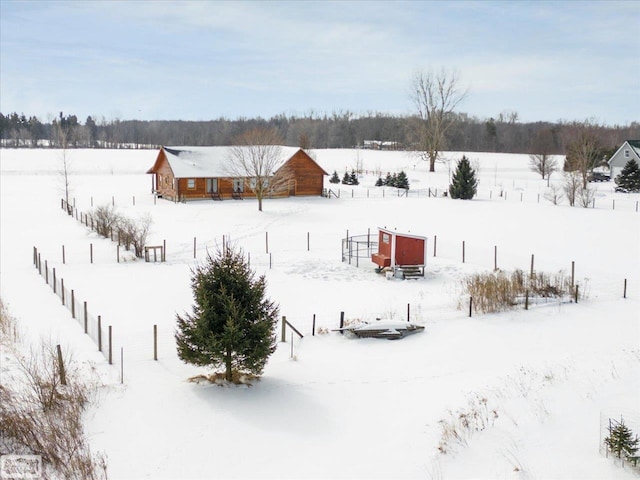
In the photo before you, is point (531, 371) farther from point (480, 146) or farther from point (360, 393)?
point (480, 146)

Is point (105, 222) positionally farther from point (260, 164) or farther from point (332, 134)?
point (332, 134)

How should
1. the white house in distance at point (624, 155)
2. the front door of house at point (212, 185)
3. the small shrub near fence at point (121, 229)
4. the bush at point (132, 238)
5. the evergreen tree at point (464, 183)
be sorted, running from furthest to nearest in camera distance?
the white house in distance at point (624, 155), the evergreen tree at point (464, 183), the front door of house at point (212, 185), the small shrub near fence at point (121, 229), the bush at point (132, 238)

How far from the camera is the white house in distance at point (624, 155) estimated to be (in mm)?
73562

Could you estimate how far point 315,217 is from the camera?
45.0m

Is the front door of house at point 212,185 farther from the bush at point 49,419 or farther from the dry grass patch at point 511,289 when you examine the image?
the bush at point 49,419

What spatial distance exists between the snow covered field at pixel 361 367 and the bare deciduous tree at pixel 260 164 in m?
13.8

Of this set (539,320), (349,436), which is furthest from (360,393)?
(539,320)

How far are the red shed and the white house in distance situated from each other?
184 feet

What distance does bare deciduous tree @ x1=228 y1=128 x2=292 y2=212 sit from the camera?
5028 centimetres

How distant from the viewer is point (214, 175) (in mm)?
53906

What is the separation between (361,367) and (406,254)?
468 inches

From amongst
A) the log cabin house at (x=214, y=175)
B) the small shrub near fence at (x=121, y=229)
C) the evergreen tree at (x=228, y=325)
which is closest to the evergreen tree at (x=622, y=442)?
the evergreen tree at (x=228, y=325)

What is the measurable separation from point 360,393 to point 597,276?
52.9 ft

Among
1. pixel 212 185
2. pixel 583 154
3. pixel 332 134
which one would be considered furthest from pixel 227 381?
pixel 332 134
